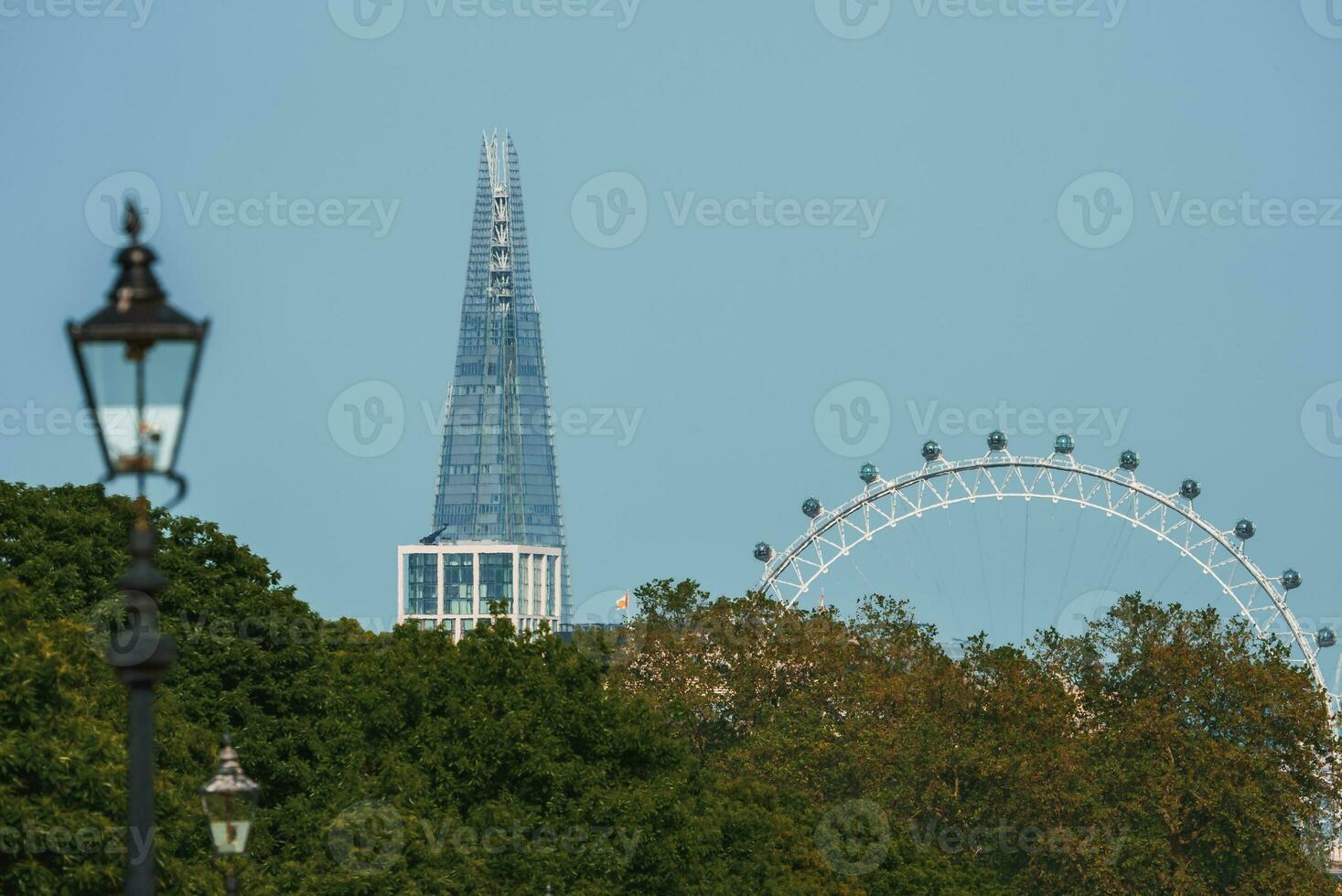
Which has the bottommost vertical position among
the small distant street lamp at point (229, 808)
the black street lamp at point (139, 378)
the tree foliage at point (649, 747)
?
the small distant street lamp at point (229, 808)

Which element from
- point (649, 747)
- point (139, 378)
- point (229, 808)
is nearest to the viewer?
point (139, 378)

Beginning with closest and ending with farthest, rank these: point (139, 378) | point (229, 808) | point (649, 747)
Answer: point (139, 378) < point (229, 808) < point (649, 747)

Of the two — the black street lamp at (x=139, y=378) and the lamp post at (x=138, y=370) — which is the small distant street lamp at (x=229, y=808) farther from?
the black street lamp at (x=139, y=378)

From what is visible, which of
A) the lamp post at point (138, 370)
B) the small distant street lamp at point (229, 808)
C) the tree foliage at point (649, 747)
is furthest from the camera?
the tree foliage at point (649, 747)

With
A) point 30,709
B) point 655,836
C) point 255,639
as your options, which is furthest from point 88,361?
point 655,836

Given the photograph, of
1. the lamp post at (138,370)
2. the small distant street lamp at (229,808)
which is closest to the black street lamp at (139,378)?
the lamp post at (138,370)

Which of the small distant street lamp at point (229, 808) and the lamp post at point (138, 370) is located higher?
the lamp post at point (138, 370)

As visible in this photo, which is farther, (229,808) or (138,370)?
(229,808)

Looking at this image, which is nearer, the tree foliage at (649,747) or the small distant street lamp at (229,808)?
the small distant street lamp at (229,808)

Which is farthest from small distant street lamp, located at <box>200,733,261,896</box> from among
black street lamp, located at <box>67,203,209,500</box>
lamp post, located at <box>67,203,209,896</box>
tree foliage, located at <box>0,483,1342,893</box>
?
tree foliage, located at <box>0,483,1342,893</box>

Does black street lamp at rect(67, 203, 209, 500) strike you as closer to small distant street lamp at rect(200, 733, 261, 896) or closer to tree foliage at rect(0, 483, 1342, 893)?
small distant street lamp at rect(200, 733, 261, 896)

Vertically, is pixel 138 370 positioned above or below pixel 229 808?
above

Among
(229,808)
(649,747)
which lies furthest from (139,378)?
(649,747)

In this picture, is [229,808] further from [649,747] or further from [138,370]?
[649,747]
